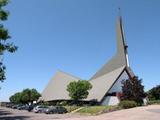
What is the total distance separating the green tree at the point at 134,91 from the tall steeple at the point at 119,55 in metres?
34.5

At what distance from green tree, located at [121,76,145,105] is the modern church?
13.6 meters

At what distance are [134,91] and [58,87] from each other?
5113cm

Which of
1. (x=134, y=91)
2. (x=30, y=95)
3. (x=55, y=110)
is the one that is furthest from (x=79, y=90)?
(x=30, y=95)

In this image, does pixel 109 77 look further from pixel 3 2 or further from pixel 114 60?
pixel 3 2

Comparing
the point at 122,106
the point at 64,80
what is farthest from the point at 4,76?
the point at 64,80

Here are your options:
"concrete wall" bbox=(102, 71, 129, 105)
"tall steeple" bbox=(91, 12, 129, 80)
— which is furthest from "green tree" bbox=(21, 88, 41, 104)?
"concrete wall" bbox=(102, 71, 129, 105)

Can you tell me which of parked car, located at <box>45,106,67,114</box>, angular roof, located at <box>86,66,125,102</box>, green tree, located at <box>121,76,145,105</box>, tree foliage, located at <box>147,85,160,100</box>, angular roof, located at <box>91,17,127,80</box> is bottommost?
parked car, located at <box>45,106,67,114</box>

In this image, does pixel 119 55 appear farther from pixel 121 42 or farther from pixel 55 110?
pixel 55 110

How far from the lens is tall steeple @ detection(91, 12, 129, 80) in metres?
100

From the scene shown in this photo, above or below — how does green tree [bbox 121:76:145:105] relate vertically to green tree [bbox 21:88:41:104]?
below

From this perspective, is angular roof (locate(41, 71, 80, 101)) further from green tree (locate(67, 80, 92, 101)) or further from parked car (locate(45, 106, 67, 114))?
parked car (locate(45, 106, 67, 114))

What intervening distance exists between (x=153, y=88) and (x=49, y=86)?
4890 centimetres

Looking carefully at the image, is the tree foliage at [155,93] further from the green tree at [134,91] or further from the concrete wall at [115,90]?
the green tree at [134,91]

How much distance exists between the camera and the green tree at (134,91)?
6063 centimetres
